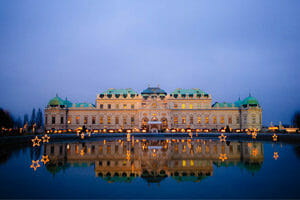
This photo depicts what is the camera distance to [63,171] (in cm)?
2002

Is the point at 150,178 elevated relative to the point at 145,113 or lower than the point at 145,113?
lower

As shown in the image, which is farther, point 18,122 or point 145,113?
point 18,122

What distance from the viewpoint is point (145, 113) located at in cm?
8250

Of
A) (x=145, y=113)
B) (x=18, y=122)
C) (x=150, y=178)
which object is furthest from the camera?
(x=18, y=122)

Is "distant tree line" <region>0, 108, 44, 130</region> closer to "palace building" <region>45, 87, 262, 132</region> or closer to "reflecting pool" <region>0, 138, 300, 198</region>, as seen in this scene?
"palace building" <region>45, 87, 262, 132</region>

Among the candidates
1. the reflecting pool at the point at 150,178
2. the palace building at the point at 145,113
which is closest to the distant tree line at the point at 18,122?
the palace building at the point at 145,113

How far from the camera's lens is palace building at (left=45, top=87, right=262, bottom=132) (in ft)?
275

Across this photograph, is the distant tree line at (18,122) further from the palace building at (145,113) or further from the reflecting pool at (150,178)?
the reflecting pool at (150,178)

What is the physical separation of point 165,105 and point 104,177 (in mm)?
66385

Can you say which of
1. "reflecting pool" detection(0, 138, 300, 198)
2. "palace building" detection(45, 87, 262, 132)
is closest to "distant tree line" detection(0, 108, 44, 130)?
"palace building" detection(45, 87, 262, 132)

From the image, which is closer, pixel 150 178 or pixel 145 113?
pixel 150 178

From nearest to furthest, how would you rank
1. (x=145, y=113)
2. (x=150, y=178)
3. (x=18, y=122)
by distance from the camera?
(x=150, y=178) < (x=145, y=113) < (x=18, y=122)

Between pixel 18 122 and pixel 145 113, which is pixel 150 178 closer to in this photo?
pixel 145 113

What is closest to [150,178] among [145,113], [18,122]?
[145,113]
